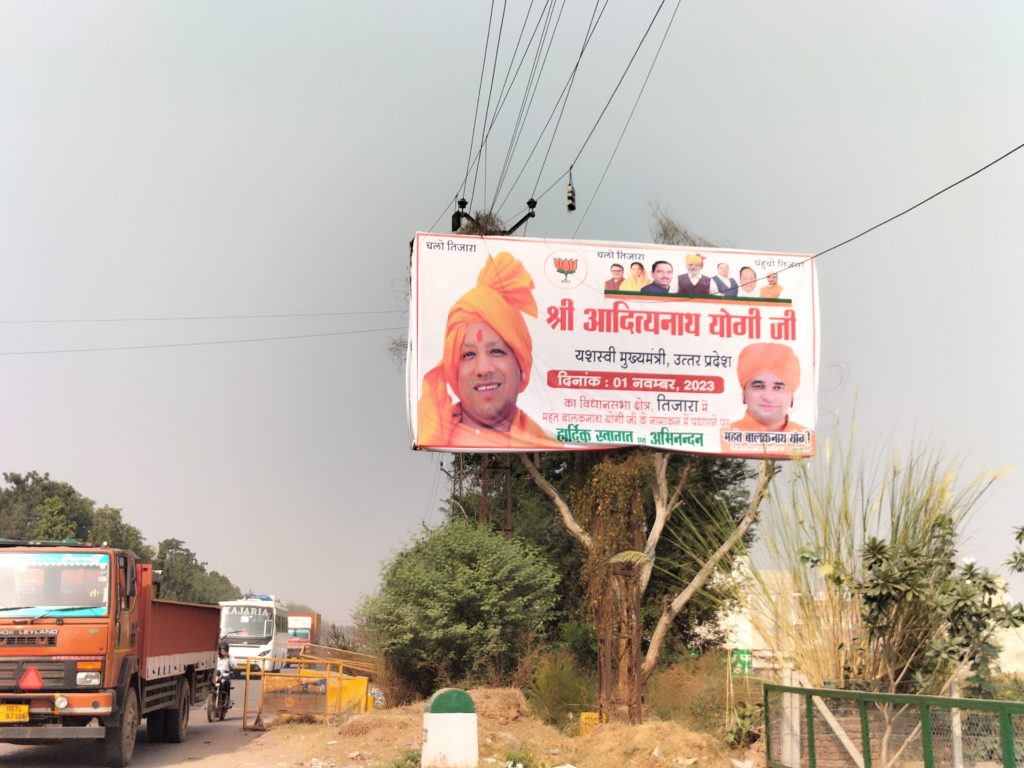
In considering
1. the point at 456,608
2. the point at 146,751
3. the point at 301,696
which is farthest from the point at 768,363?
the point at 146,751

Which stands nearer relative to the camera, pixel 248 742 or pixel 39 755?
pixel 39 755

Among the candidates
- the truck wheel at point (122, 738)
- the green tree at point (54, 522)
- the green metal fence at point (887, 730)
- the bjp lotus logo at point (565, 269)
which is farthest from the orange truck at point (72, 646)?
the green tree at point (54, 522)

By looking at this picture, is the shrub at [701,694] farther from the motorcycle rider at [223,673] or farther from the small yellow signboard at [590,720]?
the motorcycle rider at [223,673]

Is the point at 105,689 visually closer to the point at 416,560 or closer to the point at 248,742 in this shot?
the point at 248,742

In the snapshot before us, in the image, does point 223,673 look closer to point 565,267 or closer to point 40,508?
point 565,267

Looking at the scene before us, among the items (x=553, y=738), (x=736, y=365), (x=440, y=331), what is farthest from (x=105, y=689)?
(x=736, y=365)

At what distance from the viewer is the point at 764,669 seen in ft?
47.3

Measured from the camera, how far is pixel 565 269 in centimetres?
2541

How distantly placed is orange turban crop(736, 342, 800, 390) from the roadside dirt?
31.8ft

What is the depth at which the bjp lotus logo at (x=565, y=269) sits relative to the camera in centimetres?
2533

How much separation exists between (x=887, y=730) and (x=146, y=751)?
1181cm

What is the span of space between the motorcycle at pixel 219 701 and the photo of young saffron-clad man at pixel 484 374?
6658 mm

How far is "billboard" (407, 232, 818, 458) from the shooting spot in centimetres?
2459

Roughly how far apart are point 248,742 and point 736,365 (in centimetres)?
1370
